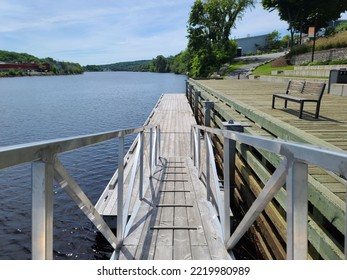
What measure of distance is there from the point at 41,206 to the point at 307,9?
41.1m

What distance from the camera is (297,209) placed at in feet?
4.93

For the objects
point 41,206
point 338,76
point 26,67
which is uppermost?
point 26,67

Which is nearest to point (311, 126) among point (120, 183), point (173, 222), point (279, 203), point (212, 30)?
point (279, 203)

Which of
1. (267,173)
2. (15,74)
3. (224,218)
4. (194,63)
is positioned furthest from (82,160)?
(15,74)

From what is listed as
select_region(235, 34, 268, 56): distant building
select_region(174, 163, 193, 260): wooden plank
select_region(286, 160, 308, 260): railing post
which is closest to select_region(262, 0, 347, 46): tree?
select_region(174, 163, 193, 260): wooden plank

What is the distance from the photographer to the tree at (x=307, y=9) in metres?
34.9

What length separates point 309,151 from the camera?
1317mm

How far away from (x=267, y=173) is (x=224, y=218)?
160 cm

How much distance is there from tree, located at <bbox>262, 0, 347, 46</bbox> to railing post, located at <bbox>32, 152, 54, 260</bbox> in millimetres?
38087

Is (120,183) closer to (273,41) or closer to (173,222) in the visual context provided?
(173,222)

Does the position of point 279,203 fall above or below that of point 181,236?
above

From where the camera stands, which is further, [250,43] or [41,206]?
[250,43]

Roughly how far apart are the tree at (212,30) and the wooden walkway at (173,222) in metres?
48.8
